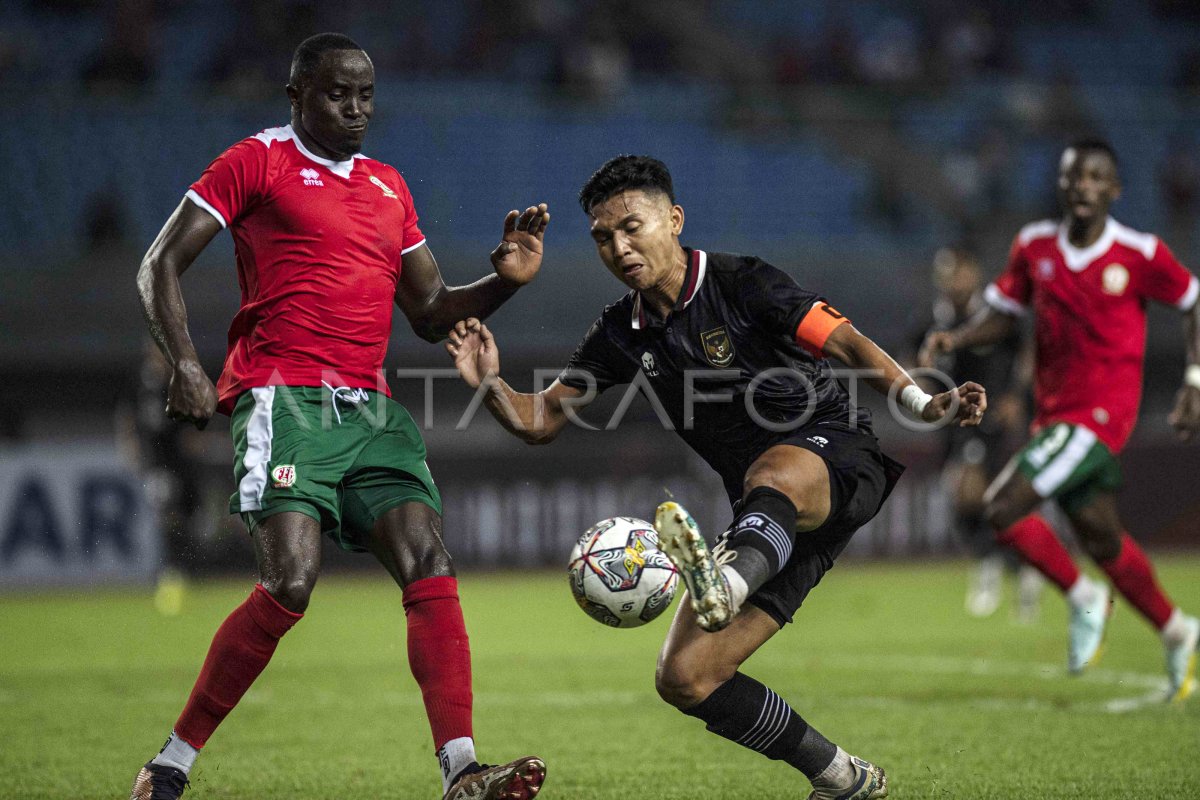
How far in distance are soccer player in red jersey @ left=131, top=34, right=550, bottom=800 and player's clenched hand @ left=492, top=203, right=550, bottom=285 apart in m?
0.03

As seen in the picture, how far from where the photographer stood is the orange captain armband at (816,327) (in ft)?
14.6

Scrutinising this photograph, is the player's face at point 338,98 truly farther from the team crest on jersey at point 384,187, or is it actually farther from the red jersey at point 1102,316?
the red jersey at point 1102,316

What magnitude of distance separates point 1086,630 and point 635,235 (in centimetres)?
389

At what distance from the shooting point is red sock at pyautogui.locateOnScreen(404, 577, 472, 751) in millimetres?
4367

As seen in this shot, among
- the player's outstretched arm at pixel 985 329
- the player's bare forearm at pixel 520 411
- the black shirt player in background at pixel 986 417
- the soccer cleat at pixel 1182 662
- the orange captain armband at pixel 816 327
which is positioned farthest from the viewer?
the black shirt player in background at pixel 986 417

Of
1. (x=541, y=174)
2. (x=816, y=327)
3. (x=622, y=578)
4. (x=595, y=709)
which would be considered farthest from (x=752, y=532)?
(x=541, y=174)

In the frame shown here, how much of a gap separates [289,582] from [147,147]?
12649 mm

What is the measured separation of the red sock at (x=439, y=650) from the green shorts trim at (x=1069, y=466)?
3747 millimetres

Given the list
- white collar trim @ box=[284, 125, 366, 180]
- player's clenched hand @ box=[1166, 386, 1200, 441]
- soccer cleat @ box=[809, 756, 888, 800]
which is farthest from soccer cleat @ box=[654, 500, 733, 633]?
player's clenched hand @ box=[1166, 386, 1200, 441]

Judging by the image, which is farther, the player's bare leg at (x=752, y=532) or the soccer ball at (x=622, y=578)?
the soccer ball at (x=622, y=578)

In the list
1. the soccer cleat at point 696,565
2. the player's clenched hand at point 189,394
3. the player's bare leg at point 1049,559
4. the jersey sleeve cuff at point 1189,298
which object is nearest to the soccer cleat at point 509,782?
the soccer cleat at point 696,565

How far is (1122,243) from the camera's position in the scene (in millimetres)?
7262

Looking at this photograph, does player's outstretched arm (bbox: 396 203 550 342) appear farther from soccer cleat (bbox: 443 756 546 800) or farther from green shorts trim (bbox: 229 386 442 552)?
soccer cleat (bbox: 443 756 546 800)

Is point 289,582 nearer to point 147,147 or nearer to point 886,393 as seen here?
point 886,393
